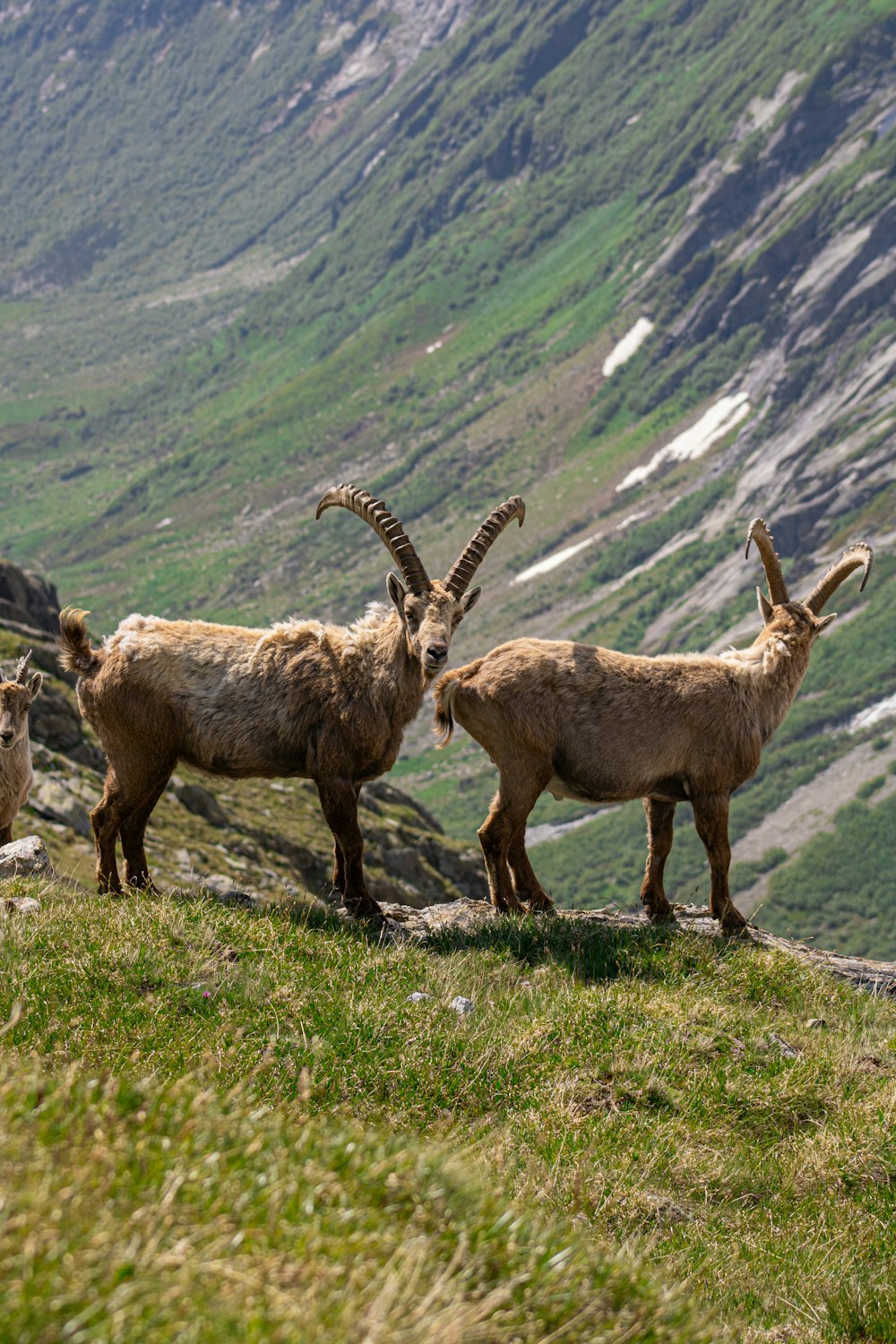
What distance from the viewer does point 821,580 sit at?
1642 cm

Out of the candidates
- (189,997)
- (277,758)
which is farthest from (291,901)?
(189,997)

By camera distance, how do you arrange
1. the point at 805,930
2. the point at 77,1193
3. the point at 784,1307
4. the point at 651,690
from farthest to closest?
1. the point at 805,930
2. the point at 651,690
3. the point at 784,1307
4. the point at 77,1193

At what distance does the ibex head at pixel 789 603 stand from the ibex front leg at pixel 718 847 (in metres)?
2.23

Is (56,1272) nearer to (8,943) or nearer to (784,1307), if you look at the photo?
(784,1307)

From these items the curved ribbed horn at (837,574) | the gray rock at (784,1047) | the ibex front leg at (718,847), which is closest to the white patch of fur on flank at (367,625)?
the ibex front leg at (718,847)

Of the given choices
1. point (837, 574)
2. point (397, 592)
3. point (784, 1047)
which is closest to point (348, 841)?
point (397, 592)

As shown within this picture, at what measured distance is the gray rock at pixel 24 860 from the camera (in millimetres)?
13430

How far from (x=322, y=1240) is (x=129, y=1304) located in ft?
2.68

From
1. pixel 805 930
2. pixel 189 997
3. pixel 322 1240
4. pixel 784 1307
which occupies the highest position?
pixel 322 1240

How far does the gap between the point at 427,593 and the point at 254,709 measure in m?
2.15

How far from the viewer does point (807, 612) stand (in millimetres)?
16453

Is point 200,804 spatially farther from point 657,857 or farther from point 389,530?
point 389,530

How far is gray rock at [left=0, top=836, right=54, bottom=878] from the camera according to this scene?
13430 millimetres

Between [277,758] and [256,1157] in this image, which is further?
[277,758]
